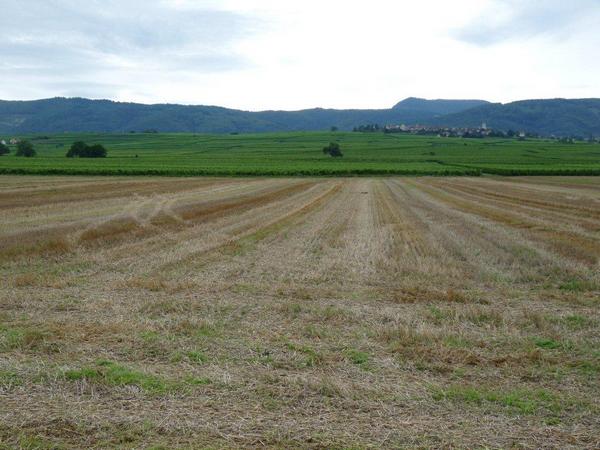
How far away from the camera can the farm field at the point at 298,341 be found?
6.59 m

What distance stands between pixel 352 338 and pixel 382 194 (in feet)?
130

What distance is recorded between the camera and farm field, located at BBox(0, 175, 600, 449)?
6.59m

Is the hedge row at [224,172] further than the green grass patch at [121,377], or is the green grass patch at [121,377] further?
the hedge row at [224,172]

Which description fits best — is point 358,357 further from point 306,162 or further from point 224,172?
point 306,162

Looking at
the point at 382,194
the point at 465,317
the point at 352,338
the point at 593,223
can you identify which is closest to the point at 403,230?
the point at 593,223

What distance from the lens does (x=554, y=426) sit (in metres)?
6.67

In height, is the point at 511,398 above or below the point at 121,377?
below

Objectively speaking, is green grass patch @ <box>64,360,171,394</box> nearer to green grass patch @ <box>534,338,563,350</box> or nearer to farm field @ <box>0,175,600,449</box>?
farm field @ <box>0,175,600,449</box>

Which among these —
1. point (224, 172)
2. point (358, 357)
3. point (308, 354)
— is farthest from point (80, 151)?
point (358, 357)

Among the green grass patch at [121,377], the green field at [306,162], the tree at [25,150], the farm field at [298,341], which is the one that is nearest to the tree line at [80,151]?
the tree at [25,150]

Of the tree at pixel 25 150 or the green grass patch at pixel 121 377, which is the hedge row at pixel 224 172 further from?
the green grass patch at pixel 121 377

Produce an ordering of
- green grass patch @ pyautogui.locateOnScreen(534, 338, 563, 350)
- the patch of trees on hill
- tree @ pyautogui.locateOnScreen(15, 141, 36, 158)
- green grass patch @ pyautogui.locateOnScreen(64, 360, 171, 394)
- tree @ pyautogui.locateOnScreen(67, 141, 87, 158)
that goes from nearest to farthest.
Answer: green grass patch @ pyautogui.locateOnScreen(64, 360, 171, 394)
green grass patch @ pyautogui.locateOnScreen(534, 338, 563, 350)
the patch of trees on hill
tree @ pyautogui.locateOnScreen(67, 141, 87, 158)
tree @ pyautogui.locateOnScreen(15, 141, 36, 158)

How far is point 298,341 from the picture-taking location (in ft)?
32.0

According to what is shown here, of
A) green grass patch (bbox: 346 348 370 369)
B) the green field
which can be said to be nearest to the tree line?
the green field
